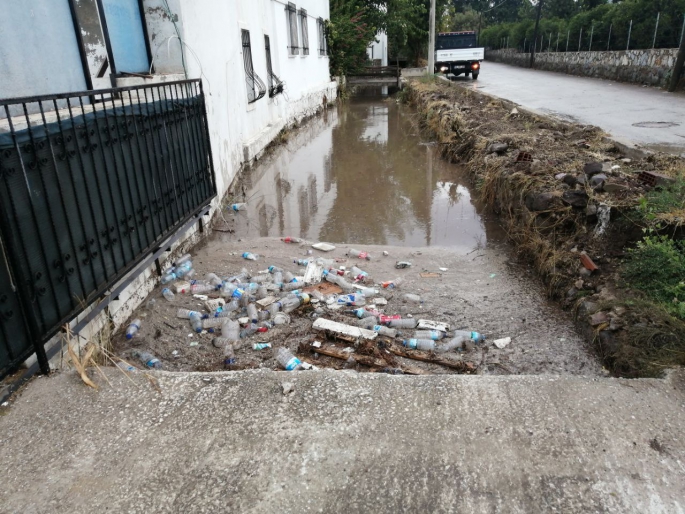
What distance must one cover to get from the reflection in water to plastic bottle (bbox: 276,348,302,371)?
2809 mm

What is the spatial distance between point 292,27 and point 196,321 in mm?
13837

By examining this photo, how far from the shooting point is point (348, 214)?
709 centimetres

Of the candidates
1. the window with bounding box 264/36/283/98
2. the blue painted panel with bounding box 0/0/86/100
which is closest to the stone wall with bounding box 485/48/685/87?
the window with bounding box 264/36/283/98

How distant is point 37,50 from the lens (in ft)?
12.1

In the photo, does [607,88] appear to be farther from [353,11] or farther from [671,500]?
[671,500]

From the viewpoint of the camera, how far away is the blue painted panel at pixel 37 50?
341 centimetres

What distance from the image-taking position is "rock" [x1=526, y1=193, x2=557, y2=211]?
5355 mm

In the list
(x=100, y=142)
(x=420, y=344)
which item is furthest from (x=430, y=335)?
(x=100, y=142)

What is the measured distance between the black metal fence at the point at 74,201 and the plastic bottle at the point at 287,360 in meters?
1.28

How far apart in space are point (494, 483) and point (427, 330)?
2.09 metres

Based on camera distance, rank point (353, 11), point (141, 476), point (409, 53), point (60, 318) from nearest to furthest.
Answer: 1. point (141, 476)
2. point (60, 318)
3. point (353, 11)
4. point (409, 53)

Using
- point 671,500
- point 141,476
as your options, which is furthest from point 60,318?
point 671,500

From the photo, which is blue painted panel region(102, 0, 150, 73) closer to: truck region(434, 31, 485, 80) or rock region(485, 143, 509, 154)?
rock region(485, 143, 509, 154)

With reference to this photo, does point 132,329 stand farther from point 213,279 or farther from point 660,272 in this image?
point 660,272
